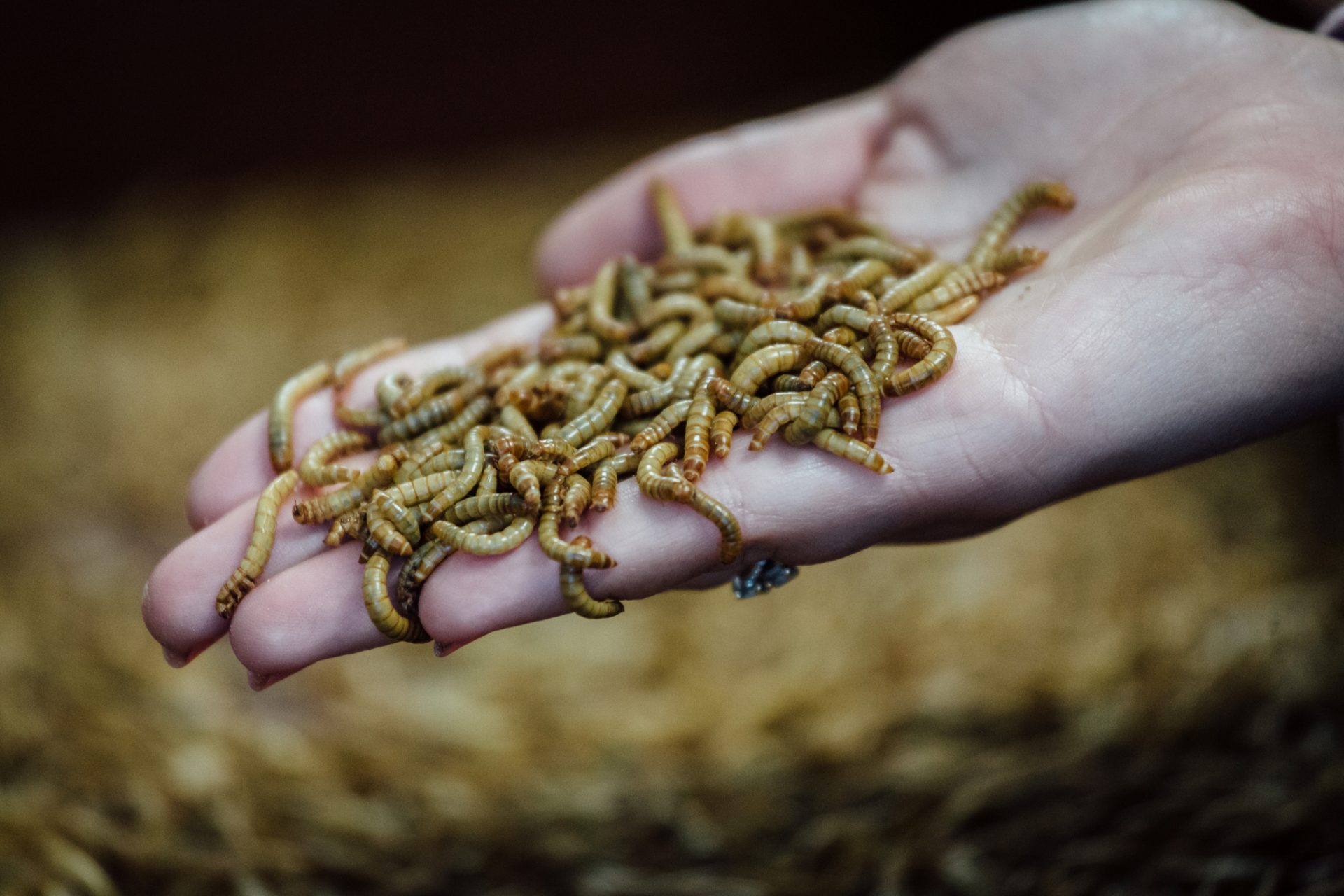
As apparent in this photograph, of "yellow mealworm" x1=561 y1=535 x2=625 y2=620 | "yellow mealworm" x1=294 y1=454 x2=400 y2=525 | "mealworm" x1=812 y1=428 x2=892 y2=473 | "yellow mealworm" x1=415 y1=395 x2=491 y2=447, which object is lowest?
"yellow mealworm" x1=561 y1=535 x2=625 y2=620

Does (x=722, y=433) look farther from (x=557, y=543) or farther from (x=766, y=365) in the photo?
(x=557, y=543)

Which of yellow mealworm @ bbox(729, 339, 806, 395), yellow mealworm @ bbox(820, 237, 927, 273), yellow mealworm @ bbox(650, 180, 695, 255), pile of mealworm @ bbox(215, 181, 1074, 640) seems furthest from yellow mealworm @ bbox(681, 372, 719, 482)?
yellow mealworm @ bbox(650, 180, 695, 255)

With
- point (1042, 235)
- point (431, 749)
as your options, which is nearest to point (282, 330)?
point (431, 749)

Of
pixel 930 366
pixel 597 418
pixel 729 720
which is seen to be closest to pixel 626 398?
pixel 597 418

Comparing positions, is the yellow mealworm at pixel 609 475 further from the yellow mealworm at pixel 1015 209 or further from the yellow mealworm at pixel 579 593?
the yellow mealworm at pixel 1015 209

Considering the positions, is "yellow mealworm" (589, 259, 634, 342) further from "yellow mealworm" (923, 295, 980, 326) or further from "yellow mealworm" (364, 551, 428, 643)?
"yellow mealworm" (364, 551, 428, 643)

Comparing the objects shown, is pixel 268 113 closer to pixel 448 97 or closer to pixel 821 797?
pixel 448 97

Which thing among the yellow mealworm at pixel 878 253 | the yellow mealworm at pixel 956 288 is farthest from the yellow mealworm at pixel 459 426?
the yellow mealworm at pixel 878 253
